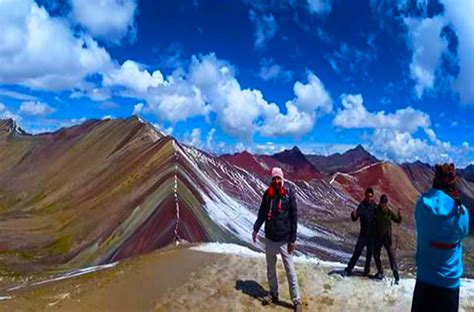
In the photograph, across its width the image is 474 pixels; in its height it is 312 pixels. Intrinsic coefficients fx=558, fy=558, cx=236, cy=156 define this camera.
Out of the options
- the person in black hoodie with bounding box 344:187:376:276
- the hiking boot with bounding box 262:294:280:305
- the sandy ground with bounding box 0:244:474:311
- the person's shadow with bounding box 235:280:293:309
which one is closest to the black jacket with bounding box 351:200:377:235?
the person in black hoodie with bounding box 344:187:376:276

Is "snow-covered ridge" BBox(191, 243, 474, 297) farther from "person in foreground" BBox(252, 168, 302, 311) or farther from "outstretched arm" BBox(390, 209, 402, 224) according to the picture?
"person in foreground" BBox(252, 168, 302, 311)

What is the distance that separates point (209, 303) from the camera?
34.3ft

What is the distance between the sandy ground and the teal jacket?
4.90 metres

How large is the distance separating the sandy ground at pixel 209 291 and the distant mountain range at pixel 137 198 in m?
7.28

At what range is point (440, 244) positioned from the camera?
5773 millimetres

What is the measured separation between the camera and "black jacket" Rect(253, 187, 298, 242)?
32.2ft

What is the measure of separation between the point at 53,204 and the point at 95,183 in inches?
134

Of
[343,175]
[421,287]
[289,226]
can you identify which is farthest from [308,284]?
[343,175]

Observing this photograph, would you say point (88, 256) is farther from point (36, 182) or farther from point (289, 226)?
point (36, 182)

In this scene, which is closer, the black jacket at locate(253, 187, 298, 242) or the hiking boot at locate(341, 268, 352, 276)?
the black jacket at locate(253, 187, 298, 242)

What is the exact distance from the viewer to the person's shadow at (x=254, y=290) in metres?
10.4

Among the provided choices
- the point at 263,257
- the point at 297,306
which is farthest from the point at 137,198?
the point at 297,306

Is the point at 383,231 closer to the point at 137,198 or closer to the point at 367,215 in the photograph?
the point at 367,215

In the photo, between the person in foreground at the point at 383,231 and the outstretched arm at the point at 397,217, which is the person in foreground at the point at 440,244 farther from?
the person in foreground at the point at 383,231
